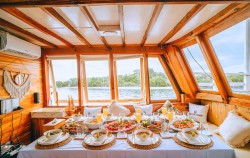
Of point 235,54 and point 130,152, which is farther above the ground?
point 235,54

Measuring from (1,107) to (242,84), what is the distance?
3.74 metres

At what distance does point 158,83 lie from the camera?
4.01 metres

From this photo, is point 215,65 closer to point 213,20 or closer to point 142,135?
point 213,20

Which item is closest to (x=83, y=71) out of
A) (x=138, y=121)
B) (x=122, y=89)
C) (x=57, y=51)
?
(x=57, y=51)

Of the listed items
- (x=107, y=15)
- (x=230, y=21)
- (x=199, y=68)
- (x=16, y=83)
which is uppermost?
(x=107, y=15)

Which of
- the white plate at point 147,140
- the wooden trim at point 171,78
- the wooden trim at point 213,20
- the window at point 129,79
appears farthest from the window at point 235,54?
the window at point 129,79

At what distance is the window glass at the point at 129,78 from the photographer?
3977 mm

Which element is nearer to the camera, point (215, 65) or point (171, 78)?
point (215, 65)

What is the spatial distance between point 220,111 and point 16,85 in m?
3.97

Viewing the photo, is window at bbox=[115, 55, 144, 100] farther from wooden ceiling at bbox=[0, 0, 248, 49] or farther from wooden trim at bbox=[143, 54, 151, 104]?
wooden ceiling at bbox=[0, 0, 248, 49]

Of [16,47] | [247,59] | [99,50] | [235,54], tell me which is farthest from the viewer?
[99,50]

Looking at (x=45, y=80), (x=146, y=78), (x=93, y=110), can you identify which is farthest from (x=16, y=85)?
(x=146, y=78)

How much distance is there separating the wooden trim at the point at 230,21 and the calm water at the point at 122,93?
1.91 meters

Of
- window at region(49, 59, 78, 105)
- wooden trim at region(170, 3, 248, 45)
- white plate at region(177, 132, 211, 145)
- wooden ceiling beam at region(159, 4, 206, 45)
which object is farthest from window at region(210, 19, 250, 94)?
window at region(49, 59, 78, 105)
